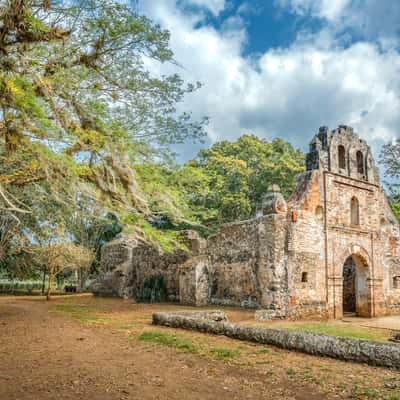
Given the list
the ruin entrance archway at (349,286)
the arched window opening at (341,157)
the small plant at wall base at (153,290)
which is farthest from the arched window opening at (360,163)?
the small plant at wall base at (153,290)

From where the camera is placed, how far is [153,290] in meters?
18.9

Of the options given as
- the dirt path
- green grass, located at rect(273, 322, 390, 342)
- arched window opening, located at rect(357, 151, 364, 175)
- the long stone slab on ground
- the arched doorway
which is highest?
arched window opening, located at rect(357, 151, 364, 175)

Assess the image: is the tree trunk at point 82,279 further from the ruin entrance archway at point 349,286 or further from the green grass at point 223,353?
the green grass at point 223,353

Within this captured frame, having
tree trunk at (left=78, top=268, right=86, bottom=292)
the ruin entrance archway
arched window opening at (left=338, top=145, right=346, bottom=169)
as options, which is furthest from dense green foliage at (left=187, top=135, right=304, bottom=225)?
tree trunk at (left=78, top=268, right=86, bottom=292)

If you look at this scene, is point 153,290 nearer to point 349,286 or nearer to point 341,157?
point 349,286

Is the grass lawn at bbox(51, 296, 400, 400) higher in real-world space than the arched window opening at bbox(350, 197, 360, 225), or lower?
lower

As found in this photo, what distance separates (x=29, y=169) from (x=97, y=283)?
53.4ft

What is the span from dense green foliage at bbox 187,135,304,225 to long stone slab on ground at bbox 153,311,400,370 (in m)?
16.8

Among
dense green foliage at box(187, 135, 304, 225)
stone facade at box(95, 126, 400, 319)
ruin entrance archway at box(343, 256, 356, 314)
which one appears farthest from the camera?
dense green foliage at box(187, 135, 304, 225)

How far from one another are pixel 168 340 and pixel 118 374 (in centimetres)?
243

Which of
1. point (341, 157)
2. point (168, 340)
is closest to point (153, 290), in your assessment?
point (341, 157)

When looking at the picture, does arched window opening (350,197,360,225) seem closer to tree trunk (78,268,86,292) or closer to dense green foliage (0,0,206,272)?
dense green foliage (0,0,206,272)

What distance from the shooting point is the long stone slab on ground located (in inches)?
227

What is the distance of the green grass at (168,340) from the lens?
691 cm
